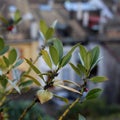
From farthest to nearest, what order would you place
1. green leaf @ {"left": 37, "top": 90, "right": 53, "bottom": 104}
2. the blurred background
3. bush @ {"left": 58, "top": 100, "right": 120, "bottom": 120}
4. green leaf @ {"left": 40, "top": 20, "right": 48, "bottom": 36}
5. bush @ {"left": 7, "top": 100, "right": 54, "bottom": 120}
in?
the blurred background < bush @ {"left": 58, "top": 100, "right": 120, "bottom": 120} < bush @ {"left": 7, "top": 100, "right": 54, "bottom": 120} < green leaf @ {"left": 40, "top": 20, "right": 48, "bottom": 36} < green leaf @ {"left": 37, "top": 90, "right": 53, "bottom": 104}

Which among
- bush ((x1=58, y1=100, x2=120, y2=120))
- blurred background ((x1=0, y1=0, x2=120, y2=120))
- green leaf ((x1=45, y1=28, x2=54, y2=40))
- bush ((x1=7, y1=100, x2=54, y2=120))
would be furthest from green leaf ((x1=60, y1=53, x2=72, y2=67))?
blurred background ((x1=0, y1=0, x2=120, y2=120))

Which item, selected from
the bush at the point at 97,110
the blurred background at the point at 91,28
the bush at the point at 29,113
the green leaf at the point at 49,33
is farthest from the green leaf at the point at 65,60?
the blurred background at the point at 91,28

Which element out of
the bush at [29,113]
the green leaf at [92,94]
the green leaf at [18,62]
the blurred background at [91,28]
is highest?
the green leaf at [18,62]

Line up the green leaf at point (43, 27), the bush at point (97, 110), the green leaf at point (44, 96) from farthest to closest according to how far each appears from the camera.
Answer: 1. the bush at point (97, 110)
2. the green leaf at point (43, 27)
3. the green leaf at point (44, 96)

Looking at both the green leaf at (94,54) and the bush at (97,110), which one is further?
the bush at (97,110)

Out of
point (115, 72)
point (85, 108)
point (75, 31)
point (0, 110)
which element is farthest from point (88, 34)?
point (0, 110)

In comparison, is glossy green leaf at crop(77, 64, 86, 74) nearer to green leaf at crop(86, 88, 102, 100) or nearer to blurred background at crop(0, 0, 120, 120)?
green leaf at crop(86, 88, 102, 100)

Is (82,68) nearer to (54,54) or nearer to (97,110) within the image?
(54,54)

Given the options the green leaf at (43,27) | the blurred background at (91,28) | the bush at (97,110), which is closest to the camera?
the green leaf at (43,27)

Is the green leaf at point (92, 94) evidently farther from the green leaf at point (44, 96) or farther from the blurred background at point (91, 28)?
the blurred background at point (91, 28)

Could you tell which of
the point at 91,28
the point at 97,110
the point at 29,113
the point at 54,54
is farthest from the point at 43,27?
the point at 91,28

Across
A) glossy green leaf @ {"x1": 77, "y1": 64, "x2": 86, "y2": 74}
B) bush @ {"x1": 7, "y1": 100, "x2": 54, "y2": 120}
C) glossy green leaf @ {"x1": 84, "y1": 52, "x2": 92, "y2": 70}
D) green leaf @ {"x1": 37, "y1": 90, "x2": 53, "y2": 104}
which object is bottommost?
bush @ {"x1": 7, "y1": 100, "x2": 54, "y2": 120}

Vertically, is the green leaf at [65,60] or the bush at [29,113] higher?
the green leaf at [65,60]

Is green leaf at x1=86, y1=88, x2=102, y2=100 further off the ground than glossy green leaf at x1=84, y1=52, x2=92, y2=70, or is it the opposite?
glossy green leaf at x1=84, y1=52, x2=92, y2=70
